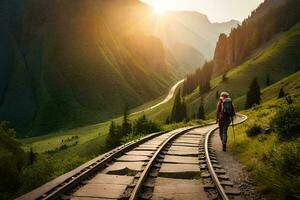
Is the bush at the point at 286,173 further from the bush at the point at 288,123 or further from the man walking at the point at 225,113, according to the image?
the man walking at the point at 225,113

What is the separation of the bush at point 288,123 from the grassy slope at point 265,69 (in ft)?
362

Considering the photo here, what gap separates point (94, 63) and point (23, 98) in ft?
147

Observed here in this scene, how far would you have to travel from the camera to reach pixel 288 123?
13.1 meters

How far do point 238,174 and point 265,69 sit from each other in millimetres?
151393

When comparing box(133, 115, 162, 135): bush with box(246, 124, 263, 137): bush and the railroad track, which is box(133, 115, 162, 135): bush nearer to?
box(246, 124, 263, 137): bush

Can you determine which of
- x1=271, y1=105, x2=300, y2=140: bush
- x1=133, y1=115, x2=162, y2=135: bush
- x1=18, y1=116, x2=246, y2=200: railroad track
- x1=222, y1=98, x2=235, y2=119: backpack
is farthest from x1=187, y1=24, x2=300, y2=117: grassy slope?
x1=18, y1=116, x2=246, y2=200: railroad track

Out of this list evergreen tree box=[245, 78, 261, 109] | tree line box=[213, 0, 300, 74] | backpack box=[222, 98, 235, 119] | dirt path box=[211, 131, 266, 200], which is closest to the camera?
dirt path box=[211, 131, 266, 200]

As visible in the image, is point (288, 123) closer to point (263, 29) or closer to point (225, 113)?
point (225, 113)

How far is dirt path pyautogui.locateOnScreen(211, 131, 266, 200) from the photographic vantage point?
8250mm

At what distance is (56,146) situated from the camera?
104062mm

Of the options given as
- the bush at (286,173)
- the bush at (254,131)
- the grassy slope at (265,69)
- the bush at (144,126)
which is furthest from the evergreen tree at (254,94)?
the bush at (286,173)

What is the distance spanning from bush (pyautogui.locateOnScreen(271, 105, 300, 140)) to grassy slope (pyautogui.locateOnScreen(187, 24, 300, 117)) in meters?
110

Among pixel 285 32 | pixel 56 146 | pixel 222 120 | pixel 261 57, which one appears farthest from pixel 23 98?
pixel 222 120

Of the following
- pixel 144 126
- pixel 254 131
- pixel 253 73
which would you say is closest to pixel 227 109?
pixel 254 131
